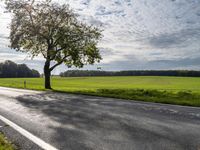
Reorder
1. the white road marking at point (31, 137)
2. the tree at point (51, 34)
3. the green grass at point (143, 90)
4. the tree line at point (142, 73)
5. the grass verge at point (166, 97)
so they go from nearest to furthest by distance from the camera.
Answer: the white road marking at point (31, 137) → the grass verge at point (166, 97) → the green grass at point (143, 90) → the tree at point (51, 34) → the tree line at point (142, 73)

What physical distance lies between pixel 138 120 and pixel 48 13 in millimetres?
26222

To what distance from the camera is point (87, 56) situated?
3384cm

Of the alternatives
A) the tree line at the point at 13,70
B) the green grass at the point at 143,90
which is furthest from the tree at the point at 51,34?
the tree line at the point at 13,70

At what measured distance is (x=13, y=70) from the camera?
128m

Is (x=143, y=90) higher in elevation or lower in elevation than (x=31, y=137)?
lower

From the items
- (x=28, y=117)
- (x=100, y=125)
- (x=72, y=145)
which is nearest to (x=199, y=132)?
(x=100, y=125)

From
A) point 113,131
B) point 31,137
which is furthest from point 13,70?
point 113,131

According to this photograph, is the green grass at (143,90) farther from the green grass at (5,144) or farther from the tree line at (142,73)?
the tree line at (142,73)

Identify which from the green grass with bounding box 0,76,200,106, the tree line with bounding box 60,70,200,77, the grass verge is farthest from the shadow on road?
the tree line with bounding box 60,70,200,77

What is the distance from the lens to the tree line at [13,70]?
125 m

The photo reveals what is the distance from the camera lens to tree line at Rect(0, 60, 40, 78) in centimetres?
12481

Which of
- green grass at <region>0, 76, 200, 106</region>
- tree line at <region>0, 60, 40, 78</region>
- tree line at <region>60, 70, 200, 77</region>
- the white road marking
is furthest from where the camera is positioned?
tree line at <region>0, 60, 40, 78</region>

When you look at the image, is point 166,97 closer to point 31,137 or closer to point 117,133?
point 117,133

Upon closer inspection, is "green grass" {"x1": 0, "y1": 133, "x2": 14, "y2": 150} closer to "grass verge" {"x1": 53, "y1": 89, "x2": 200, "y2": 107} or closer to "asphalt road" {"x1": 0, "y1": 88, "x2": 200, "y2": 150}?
"asphalt road" {"x1": 0, "y1": 88, "x2": 200, "y2": 150}
